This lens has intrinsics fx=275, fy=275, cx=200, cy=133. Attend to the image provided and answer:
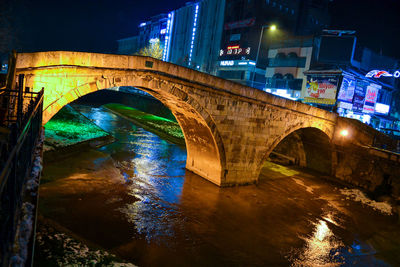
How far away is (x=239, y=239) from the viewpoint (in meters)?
9.12

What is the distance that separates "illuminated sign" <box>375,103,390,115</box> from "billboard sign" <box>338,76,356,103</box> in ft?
15.4

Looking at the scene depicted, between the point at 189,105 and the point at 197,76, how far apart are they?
48.0 inches

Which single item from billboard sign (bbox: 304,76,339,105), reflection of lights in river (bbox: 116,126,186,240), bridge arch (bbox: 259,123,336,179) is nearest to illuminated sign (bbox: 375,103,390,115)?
billboard sign (bbox: 304,76,339,105)

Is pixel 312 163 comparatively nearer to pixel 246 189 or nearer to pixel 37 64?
pixel 246 189

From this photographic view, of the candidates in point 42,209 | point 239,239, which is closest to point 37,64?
point 42,209

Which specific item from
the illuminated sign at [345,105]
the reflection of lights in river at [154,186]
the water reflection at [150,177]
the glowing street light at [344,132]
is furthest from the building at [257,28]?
the reflection of lights in river at [154,186]

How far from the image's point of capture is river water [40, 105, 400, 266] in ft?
26.6

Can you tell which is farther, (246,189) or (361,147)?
(361,147)

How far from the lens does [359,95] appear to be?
88.9 feet

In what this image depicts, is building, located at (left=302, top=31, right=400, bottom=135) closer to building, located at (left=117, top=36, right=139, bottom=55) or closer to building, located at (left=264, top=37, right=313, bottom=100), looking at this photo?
building, located at (left=264, top=37, right=313, bottom=100)

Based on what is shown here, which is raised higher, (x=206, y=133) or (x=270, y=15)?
(x=270, y=15)

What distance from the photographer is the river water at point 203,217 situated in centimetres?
811

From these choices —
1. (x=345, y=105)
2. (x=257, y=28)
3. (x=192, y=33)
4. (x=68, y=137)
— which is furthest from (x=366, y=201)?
(x=192, y=33)

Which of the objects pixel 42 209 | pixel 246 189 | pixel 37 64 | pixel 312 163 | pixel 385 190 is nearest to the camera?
pixel 37 64
